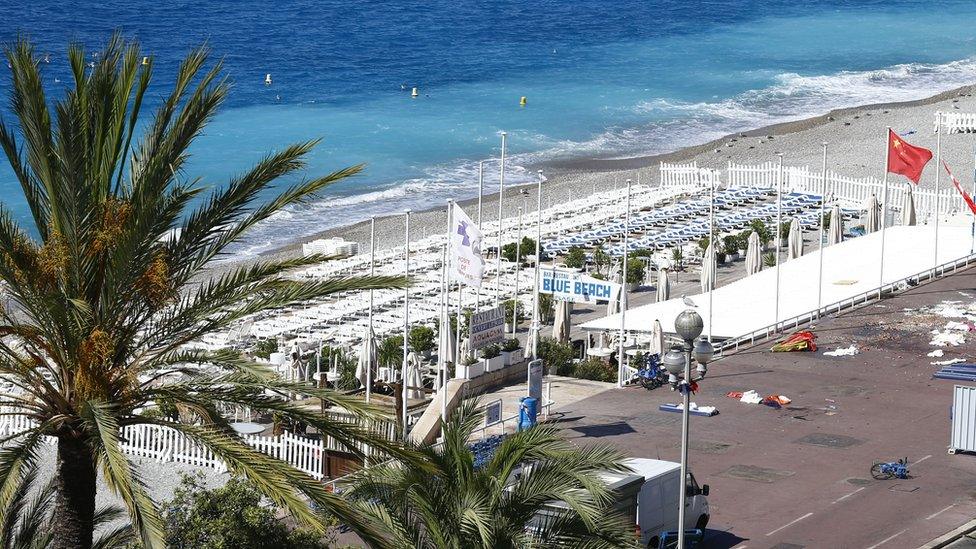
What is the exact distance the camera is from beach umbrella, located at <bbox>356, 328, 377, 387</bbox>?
29312mm

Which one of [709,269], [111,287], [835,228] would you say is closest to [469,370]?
[709,269]

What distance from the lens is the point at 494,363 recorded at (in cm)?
3156

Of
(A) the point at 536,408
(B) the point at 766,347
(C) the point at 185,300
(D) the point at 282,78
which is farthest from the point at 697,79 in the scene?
(C) the point at 185,300

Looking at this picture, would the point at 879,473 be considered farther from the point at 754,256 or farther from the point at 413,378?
the point at 754,256

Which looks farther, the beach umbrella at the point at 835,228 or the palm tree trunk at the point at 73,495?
the beach umbrella at the point at 835,228

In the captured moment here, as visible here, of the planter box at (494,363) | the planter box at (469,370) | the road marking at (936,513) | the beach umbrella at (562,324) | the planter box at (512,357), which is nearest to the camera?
the road marking at (936,513)

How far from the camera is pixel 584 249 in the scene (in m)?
45.6

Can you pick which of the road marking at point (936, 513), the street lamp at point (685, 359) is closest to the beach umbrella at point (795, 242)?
the road marking at point (936, 513)

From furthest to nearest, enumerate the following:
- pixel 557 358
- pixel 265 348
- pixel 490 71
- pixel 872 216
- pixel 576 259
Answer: pixel 490 71 < pixel 872 216 < pixel 576 259 < pixel 265 348 < pixel 557 358

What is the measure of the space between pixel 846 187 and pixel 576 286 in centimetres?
2452

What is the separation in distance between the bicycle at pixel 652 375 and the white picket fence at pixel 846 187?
61.3ft

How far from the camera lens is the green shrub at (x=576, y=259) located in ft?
141

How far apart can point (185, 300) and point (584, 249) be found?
3222cm

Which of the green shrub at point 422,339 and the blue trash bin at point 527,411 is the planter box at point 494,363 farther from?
the blue trash bin at point 527,411
